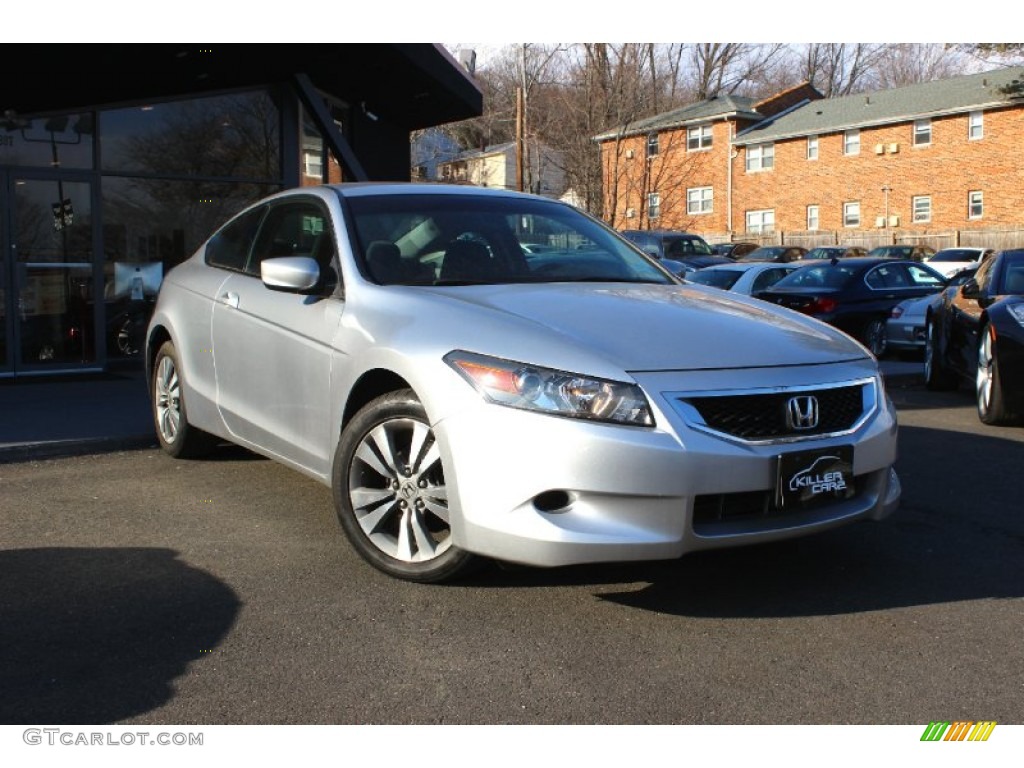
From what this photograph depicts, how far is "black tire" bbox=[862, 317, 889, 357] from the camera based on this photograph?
1527cm

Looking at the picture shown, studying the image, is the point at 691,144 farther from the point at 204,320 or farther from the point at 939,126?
the point at 204,320

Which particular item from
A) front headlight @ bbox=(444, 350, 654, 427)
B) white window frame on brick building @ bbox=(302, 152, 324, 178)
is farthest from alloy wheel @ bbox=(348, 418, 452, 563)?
white window frame on brick building @ bbox=(302, 152, 324, 178)

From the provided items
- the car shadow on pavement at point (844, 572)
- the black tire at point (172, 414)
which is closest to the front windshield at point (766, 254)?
the black tire at point (172, 414)

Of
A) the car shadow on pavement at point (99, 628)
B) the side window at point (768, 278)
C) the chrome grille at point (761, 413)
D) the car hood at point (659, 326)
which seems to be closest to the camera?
the car shadow on pavement at point (99, 628)

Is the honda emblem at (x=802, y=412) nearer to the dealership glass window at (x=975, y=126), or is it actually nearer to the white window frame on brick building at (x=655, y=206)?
the dealership glass window at (x=975, y=126)

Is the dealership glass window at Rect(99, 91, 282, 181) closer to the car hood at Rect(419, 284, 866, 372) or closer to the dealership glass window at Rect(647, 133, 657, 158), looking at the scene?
the car hood at Rect(419, 284, 866, 372)

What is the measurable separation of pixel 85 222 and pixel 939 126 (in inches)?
1447

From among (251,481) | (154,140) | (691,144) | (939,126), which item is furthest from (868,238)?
(251,481)

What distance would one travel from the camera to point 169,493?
19.7ft

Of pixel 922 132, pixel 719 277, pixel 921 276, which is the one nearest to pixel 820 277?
pixel 921 276

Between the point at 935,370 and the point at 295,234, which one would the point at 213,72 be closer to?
the point at 295,234

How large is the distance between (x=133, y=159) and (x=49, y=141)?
0.92 metres

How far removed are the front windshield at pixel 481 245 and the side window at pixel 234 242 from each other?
0.97 metres

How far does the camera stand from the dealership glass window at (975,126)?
40094mm
